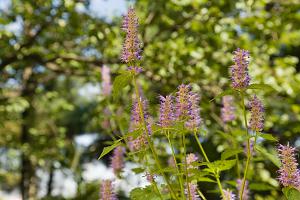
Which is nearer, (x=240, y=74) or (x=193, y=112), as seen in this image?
(x=240, y=74)

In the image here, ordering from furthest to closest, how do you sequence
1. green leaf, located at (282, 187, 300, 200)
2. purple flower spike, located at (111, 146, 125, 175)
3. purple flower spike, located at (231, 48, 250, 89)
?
purple flower spike, located at (111, 146, 125, 175) < purple flower spike, located at (231, 48, 250, 89) < green leaf, located at (282, 187, 300, 200)

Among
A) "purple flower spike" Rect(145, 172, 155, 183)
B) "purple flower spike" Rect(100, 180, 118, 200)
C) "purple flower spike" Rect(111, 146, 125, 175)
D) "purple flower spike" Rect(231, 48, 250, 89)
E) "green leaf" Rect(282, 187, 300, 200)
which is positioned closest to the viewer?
"green leaf" Rect(282, 187, 300, 200)

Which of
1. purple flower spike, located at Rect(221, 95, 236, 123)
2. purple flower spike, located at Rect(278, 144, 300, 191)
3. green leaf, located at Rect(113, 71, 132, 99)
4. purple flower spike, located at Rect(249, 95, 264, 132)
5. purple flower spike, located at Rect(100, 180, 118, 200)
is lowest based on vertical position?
purple flower spike, located at Rect(278, 144, 300, 191)

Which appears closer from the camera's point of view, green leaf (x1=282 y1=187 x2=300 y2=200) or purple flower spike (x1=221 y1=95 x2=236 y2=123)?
green leaf (x1=282 y1=187 x2=300 y2=200)

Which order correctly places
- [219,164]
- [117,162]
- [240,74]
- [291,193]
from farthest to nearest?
1. [117,162]
2. [219,164]
3. [240,74]
4. [291,193]

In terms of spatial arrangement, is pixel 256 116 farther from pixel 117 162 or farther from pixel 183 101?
pixel 117 162

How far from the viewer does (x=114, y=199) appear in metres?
1.66

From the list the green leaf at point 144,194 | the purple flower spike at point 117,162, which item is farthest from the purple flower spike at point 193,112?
the purple flower spike at point 117,162

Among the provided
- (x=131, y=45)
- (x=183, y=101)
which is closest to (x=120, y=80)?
(x=131, y=45)

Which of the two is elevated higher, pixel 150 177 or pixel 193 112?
pixel 193 112

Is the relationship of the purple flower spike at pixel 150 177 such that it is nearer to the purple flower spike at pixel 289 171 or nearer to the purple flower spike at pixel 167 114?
the purple flower spike at pixel 167 114

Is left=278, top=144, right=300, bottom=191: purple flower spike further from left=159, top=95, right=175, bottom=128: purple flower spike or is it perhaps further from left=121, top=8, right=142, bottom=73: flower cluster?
left=121, top=8, right=142, bottom=73: flower cluster

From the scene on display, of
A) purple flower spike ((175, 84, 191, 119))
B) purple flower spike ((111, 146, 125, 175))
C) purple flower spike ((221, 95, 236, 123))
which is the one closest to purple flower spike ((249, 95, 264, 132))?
purple flower spike ((175, 84, 191, 119))

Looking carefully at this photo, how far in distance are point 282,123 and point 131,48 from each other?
3.57 metres
